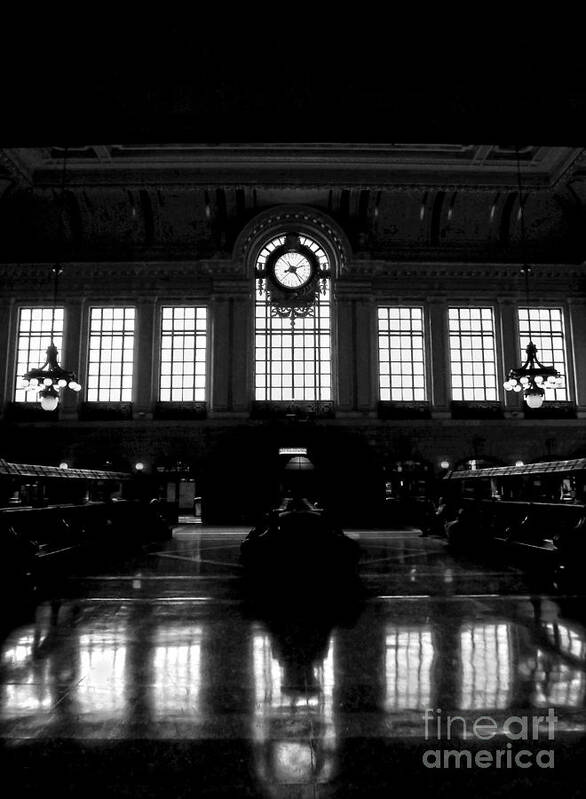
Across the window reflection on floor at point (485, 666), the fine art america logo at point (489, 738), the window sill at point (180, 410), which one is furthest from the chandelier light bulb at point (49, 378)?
the fine art america logo at point (489, 738)

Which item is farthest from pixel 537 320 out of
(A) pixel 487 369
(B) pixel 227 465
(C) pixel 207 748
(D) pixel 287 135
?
(C) pixel 207 748

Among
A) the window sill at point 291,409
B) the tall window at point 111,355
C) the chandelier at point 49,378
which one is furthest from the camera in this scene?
the tall window at point 111,355

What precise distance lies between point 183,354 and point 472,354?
9932 mm

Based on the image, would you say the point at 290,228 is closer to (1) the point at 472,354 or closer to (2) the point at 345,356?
(2) the point at 345,356

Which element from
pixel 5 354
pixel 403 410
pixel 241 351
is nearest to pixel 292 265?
pixel 241 351

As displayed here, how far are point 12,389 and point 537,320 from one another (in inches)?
710

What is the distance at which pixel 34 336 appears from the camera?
18.0 metres

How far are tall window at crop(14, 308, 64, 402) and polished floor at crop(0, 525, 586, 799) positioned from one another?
1476 cm

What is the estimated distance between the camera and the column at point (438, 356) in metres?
17.5

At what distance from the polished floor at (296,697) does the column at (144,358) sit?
1286cm

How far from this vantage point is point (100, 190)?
55.2ft

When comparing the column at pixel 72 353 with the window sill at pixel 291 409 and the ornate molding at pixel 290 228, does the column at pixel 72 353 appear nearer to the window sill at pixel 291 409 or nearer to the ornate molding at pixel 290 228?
the ornate molding at pixel 290 228

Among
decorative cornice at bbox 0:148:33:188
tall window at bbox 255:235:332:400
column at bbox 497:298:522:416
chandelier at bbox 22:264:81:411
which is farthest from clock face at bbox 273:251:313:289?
chandelier at bbox 22:264:81:411

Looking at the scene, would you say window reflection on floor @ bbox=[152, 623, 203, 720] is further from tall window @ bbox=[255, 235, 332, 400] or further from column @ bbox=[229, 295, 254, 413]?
tall window @ bbox=[255, 235, 332, 400]
